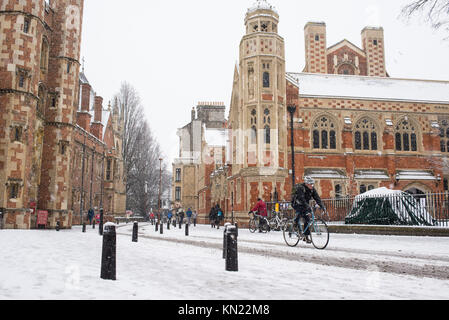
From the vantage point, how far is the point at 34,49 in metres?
23.1

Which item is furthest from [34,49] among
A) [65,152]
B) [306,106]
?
[306,106]

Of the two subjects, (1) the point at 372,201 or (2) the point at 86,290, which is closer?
(2) the point at 86,290

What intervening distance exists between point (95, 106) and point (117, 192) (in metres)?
11.3

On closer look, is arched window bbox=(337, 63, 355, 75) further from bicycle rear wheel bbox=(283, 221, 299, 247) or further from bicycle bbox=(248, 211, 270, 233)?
bicycle rear wheel bbox=(283, 221, 299, 247)

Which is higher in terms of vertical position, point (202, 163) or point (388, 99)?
point (388, 99)

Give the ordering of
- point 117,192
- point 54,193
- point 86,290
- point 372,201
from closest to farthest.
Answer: point 86,290 < point 372,201 < point 54,193 < point 117,192

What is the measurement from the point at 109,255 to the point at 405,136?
104ft

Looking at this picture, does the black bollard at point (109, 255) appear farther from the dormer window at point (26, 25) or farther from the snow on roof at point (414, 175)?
the snow on roof at point (414, 175)

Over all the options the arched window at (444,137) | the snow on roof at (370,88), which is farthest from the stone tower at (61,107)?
the arched window at (444,137)

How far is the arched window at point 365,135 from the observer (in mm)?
31219

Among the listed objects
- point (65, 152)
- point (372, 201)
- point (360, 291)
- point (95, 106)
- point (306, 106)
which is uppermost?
point (95, 106)

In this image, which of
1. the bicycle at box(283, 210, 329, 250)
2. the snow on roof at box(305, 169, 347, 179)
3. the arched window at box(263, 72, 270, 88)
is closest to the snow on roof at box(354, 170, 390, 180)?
the snow on roof at box(305, 169, 347, 179)

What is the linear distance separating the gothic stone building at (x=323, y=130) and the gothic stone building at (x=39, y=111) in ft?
40.1
